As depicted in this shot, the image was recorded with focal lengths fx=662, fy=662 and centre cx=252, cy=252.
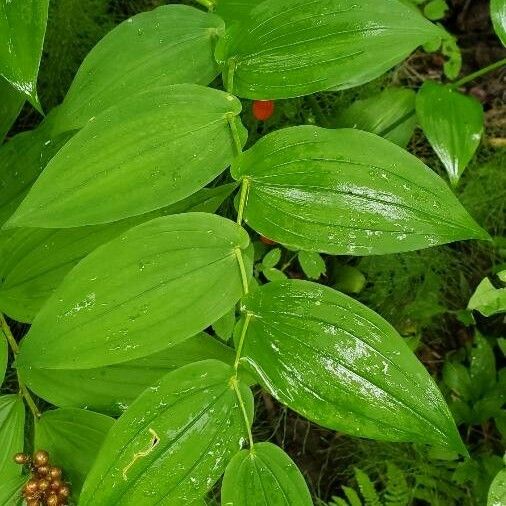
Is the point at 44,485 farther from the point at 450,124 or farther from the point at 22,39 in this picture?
the point at 450,124

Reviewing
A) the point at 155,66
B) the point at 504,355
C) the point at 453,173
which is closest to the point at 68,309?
the point at 155,66

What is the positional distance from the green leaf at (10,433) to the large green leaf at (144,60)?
530 mm

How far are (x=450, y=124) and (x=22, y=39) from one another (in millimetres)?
854

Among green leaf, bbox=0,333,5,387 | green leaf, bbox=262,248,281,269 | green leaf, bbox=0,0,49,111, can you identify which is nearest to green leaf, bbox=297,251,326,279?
green leaf, bbox=262,248,281,269

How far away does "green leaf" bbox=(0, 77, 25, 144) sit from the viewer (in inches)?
53.6

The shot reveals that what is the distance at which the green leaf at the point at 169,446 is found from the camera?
0.90m

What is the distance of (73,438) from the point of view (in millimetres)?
1192

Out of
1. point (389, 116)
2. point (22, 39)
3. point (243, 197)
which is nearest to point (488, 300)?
point (389, 116)

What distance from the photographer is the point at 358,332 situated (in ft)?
3.06

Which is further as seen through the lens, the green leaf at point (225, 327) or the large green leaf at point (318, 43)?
the green leaf at point (225, 327)

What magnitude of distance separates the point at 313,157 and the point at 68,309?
1.39ft

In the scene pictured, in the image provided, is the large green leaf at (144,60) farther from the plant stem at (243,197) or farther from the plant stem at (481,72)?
the plant stem at (481,72)

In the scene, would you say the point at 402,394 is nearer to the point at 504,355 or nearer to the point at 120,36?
the point at 120,36

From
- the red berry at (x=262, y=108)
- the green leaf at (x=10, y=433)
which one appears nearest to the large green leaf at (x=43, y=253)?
the green leaf at (x=10, y=433)
